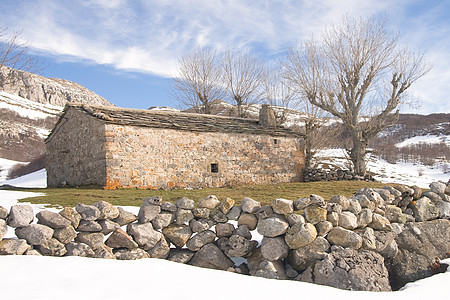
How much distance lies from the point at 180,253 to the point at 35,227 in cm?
214

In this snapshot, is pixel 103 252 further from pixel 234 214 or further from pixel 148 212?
pixel 234 214

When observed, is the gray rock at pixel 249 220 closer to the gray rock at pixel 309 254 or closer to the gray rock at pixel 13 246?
the gray rock at pixel 309 254

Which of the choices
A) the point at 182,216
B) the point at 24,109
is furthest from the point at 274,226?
the point at 24,109

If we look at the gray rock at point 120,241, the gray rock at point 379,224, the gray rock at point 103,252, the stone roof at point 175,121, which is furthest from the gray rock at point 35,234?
the stone roof at point 175,121

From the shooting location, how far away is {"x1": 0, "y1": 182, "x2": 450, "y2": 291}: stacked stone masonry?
4.89 m

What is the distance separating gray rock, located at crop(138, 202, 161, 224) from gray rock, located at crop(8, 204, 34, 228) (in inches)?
60.6

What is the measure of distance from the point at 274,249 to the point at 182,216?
157 cm

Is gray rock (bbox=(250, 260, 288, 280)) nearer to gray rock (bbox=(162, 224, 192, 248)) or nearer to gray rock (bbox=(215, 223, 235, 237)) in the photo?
gray rock (bbox=(215, 223, 235, 237))

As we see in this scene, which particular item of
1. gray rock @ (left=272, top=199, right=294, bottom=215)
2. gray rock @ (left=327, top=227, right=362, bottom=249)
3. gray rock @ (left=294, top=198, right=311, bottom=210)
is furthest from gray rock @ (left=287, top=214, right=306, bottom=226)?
gray rock @ (left=327, top=227, right=362, bottom=249)

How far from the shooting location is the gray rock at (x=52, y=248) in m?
4.69

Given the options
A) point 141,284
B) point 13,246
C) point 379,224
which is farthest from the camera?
point 379,224

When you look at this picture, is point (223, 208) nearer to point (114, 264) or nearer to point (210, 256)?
point (210, 256)

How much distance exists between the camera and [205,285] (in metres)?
4.32

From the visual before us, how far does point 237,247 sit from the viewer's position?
18.3 feet
